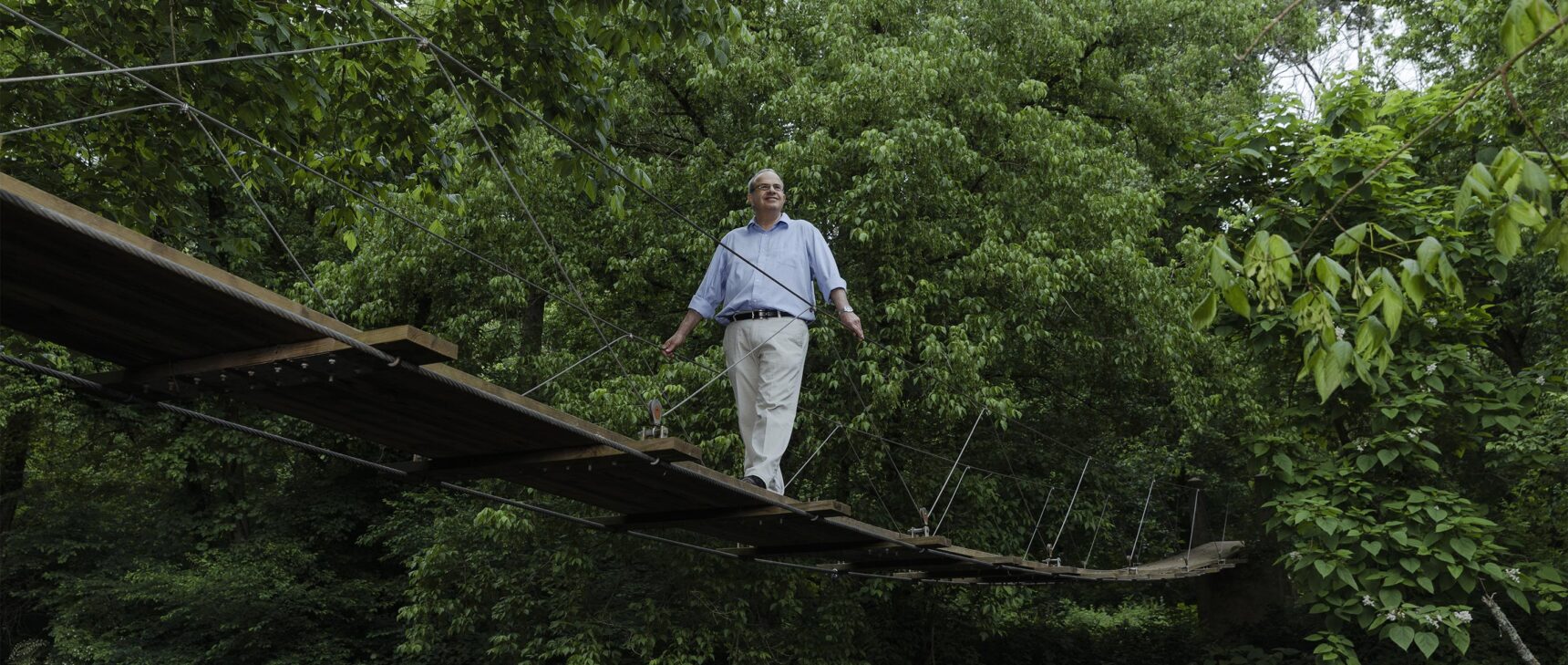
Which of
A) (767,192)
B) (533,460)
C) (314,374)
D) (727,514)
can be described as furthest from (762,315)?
(314,374)

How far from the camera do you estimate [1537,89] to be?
849cm

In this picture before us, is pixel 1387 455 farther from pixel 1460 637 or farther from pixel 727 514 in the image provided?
pixel 727 514

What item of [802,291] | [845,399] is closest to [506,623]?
[845,399]

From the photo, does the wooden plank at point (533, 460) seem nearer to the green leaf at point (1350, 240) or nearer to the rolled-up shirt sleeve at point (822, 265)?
the rolled-up shirt sleeve at point (822, 265)

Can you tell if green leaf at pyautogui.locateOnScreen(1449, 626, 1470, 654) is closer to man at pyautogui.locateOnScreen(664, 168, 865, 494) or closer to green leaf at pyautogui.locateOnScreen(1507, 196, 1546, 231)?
man at pyautogui.locateOnScreen(664, 168, 865, 494)

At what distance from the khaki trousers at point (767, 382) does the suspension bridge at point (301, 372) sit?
8.7 inches

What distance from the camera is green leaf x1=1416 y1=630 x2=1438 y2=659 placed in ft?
20.9

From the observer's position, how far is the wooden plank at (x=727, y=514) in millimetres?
4059

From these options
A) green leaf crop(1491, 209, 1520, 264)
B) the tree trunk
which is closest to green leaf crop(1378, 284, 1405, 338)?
green leaf crop(1491, 209, 1520, 264)

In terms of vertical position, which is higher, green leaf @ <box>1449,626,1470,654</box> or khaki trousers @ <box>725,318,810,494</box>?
khaki trousers @ <box>725,318,810,494</box>

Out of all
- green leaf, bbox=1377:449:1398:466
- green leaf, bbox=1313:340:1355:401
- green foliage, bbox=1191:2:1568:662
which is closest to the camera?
→ green leaf, bbox=1313:340:1355:401

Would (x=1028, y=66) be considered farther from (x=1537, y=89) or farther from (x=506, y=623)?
(x=506, y=623)

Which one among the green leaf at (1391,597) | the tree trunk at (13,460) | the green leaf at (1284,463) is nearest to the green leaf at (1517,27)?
the green leaf at (1391,597)

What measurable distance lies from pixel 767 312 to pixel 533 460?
118 centimetres
